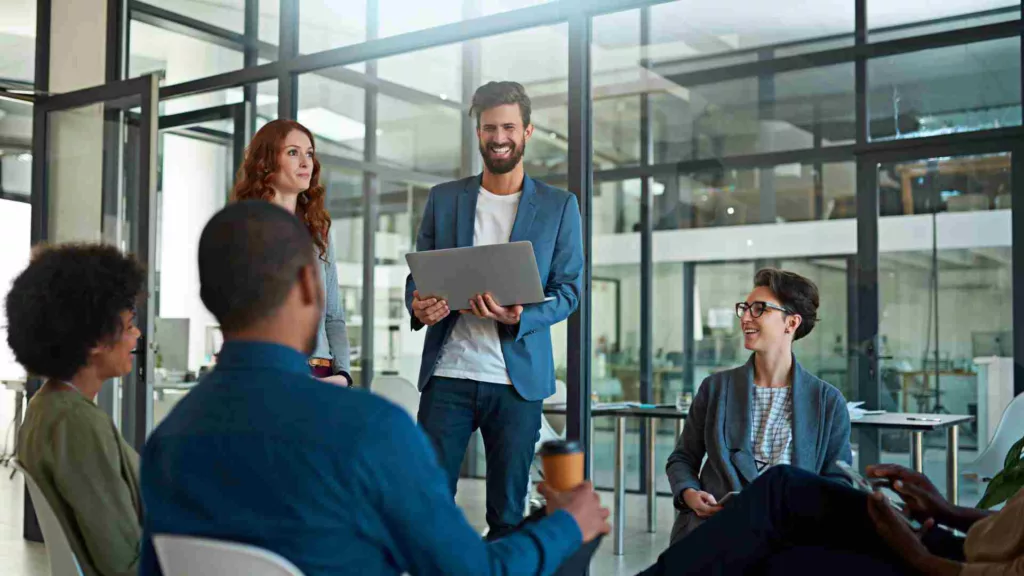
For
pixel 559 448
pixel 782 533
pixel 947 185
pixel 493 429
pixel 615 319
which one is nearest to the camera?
pixel 559 448

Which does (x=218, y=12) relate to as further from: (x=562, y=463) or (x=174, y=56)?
(x=562, y=463)

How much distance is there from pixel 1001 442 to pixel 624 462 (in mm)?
1556

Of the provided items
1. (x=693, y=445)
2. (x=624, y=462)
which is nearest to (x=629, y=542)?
(x=624, y=462)

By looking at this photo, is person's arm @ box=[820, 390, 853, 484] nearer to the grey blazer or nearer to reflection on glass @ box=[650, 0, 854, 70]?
the grey blazer

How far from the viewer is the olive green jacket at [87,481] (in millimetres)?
1796

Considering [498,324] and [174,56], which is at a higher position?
[174,56]

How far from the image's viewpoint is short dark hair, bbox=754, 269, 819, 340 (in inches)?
120

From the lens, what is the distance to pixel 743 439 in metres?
2.91

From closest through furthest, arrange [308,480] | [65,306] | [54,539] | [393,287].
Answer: [308,480] → [54,539] → [65,306] → [393,287]

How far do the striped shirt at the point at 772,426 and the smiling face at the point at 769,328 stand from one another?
133 millimetres

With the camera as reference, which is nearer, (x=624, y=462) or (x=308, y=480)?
(x=308, y=480)

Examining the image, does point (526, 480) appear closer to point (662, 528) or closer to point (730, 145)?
point (662, 528)

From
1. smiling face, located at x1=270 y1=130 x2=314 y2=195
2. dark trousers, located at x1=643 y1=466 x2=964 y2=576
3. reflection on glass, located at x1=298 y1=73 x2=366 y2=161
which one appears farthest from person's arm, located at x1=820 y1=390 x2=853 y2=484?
reflection on glass, located at x1=298 y1=73 x2=366 y2=161

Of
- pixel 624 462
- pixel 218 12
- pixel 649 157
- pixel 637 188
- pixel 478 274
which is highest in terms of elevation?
pixel 218 12
